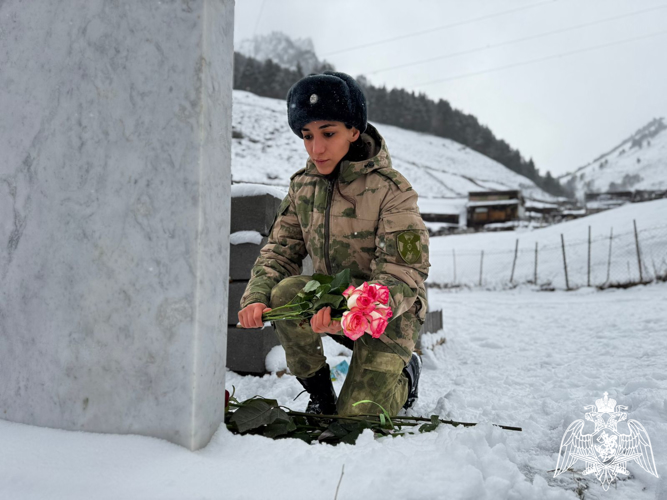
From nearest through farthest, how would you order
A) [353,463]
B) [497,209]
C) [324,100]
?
[353,463]
[324,100]
[497,209]

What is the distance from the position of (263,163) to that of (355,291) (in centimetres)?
3306

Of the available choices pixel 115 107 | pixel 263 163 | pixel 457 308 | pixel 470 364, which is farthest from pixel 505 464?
pixel 263 163

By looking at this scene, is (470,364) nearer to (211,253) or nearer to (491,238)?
(211,253)

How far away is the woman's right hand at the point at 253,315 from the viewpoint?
1.45m

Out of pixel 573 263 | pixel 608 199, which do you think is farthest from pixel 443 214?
pixel 573 263

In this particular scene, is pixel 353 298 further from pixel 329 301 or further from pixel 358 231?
pixel 358 231

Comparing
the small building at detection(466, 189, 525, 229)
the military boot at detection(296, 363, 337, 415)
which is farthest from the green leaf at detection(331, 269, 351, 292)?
the small building at detection(466, 189, 525, 229)

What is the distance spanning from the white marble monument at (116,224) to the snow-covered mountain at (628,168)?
240 feet

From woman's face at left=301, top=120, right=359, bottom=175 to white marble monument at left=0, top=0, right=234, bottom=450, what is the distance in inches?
21.2

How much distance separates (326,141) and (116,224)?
0.84 metres

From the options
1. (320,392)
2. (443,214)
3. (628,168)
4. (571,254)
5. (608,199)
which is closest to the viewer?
(320,392)

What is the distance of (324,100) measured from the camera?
156cm

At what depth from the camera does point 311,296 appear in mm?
1431

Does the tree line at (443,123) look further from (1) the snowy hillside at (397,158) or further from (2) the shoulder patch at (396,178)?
(2) the shoulder patch at (396,178)
